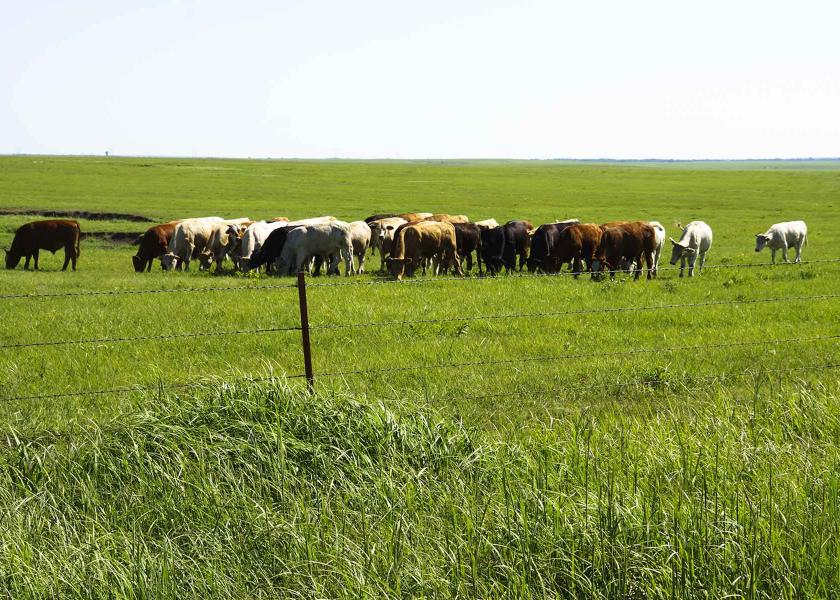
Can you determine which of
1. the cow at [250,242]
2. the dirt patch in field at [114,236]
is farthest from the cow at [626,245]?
the dirt patch in field at [114,236]

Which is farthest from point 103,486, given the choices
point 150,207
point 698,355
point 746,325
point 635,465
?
point 150,207

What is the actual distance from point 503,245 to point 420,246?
8.78 ft

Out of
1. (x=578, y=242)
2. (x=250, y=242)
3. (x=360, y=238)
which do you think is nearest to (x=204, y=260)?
(x=250, y=242)

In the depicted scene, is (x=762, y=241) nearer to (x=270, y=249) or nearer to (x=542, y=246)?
(x=542, y=246)

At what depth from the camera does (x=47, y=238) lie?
2453 cm

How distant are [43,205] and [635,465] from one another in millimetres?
45848

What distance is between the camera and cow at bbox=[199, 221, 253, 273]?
1027 inches

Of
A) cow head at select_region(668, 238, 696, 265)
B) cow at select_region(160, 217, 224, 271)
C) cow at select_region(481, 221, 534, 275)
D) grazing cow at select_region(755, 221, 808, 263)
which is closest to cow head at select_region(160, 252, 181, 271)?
cow at select_region(160, 217, 224, 271)

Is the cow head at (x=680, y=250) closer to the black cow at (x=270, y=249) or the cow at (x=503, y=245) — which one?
the cow at (x=503, y=245)

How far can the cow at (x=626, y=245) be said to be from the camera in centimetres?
2150

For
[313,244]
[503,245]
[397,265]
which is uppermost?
[313,244]

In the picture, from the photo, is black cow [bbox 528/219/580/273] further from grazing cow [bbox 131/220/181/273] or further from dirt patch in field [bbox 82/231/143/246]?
dirt patch in field [bbox 82/231/143/246]

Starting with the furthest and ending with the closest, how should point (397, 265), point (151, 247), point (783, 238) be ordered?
point (783, 238)
point (151, 247)
point (397, 265)

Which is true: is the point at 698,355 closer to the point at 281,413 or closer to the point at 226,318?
the point at 281,413
